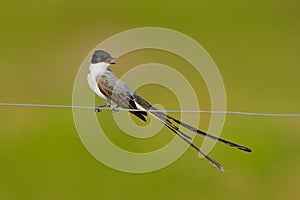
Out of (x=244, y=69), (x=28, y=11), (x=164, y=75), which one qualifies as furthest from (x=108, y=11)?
(x=164, y=75)

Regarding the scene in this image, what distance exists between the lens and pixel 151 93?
6.30 meters

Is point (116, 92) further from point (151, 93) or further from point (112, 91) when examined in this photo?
point (151, 93)

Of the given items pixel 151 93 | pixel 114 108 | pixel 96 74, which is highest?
pixel 151 93

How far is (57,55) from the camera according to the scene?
7883mm

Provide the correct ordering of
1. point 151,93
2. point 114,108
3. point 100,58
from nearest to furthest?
point 114,108
point 100,58
point 151,93

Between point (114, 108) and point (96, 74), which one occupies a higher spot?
point (96, 74)

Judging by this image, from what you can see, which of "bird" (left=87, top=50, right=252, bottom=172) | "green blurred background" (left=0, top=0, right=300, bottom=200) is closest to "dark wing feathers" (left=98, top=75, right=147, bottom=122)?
"bird" (left=87, top=50, right=252, bottom=172)

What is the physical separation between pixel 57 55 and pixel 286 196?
11.7 ft

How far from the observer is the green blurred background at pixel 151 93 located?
493 cm

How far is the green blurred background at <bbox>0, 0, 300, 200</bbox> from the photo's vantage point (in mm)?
4934

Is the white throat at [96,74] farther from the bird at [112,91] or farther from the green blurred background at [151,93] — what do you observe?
the green blurred background at [151,93]

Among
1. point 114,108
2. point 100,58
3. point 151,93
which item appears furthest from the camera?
point 151,93

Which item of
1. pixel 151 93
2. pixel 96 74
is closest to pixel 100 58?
pixel 96 74

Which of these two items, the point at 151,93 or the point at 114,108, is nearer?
the point at 114,108
